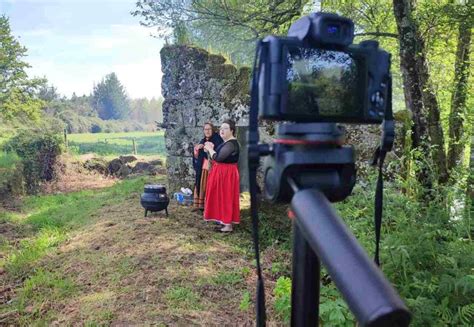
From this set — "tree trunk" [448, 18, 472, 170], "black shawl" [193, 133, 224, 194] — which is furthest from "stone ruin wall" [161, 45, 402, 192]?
"tree trunk" [448, 18, 472, 170]

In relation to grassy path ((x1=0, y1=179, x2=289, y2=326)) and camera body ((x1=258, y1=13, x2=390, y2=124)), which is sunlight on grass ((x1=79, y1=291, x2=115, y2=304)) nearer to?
grassy path ((x1=0, y1=179, x2=289, y2=326))

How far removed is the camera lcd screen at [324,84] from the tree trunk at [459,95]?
14.6ft

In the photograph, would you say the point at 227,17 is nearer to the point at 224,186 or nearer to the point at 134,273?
the point at 224,186

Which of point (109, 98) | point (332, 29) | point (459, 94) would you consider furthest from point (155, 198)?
point (109, 98)

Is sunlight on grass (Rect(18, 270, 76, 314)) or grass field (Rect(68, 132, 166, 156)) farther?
grass field (Rect(68, 132, 166, 156))

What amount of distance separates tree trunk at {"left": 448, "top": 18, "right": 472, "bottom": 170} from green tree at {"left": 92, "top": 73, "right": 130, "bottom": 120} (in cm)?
5537

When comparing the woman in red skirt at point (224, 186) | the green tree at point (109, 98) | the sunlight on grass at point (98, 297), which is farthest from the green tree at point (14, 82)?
the green tree at point (109, 98)

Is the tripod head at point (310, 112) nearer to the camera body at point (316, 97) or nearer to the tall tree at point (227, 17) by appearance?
the camera body at point (316, 97)

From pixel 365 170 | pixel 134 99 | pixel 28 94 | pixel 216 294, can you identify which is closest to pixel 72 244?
pixel 216 294

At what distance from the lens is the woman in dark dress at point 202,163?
6441 millimetres

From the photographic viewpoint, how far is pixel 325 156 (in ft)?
2.71

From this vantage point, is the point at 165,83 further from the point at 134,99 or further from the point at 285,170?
the point at 134,99

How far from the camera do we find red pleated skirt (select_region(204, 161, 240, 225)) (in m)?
6.01

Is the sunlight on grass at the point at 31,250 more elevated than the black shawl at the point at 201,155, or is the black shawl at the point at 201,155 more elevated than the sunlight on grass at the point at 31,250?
the black shawl at the point at 201,155
